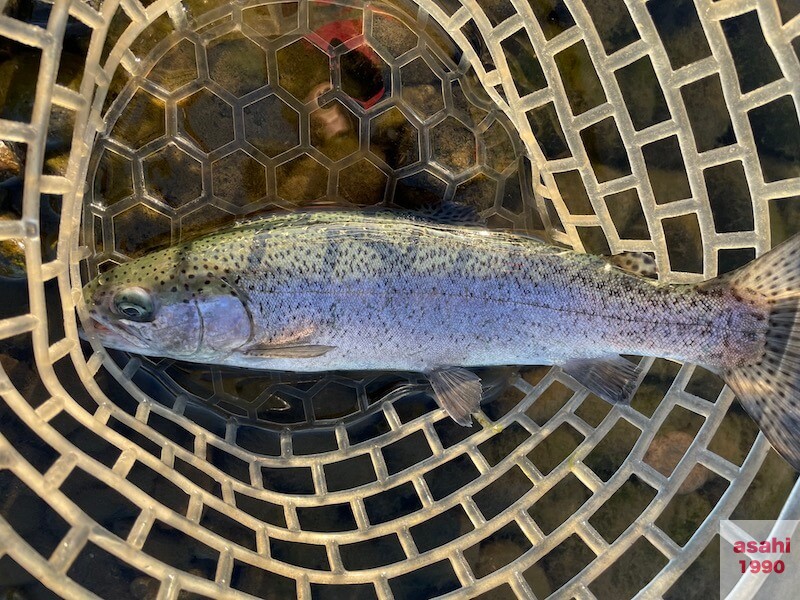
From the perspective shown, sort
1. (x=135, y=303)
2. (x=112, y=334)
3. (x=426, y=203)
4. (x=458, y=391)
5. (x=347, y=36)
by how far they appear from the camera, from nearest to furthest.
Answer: (x=135, y=303)
(x=112, y=334)
(x=458, y=391)
(x=347, y=36)
(x=426, y=203)

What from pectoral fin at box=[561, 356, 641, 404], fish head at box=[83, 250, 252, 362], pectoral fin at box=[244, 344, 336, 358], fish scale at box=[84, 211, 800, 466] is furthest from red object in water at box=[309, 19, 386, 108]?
pectoral fin at box=[561, 356, 641, 404]

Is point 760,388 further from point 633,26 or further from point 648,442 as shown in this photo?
point 633,26

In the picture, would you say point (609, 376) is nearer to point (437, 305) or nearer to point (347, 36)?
point (437, 305)

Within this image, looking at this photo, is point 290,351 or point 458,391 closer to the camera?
point 290,351

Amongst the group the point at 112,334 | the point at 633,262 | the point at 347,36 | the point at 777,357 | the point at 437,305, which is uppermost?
the point at 347,36

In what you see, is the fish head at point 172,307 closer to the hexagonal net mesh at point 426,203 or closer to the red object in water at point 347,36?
the hexagonal net mesh at point 426,203

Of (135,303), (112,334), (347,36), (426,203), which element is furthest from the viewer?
(426,203)

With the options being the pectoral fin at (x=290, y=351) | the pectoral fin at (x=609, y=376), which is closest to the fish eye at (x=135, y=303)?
the pectoral fin at (x=290, y=351)

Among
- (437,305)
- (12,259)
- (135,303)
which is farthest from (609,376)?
(12,259)
